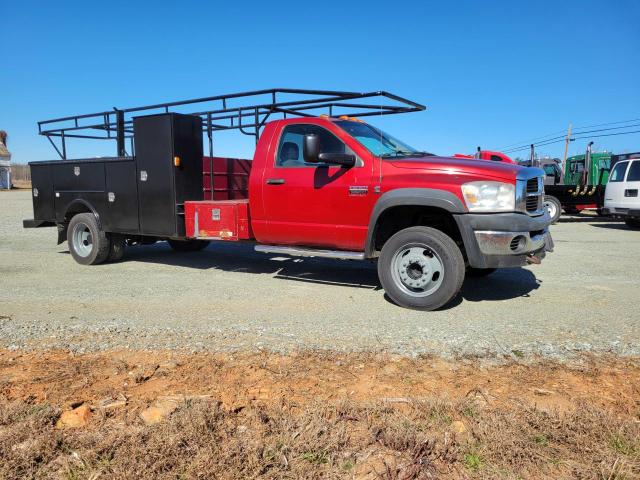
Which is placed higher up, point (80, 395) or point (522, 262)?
point (522, 262)

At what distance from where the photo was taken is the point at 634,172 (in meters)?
15.0

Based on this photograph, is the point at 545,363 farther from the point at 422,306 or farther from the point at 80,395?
the point at 80,395

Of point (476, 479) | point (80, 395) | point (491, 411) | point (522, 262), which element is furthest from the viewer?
point (522, 262)

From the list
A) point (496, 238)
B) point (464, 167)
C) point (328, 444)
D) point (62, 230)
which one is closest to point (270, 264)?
point (62, 230)

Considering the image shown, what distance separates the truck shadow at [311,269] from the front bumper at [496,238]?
82cm

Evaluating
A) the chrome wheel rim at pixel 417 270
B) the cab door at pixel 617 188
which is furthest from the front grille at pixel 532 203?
the cab door at pixel 617 188

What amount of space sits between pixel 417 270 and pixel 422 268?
79mm

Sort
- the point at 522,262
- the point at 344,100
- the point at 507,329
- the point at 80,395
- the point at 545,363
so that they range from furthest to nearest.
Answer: the point at 344,100 → the point at 522,262 → the point at 507,329 → the point at 545,363 → the point at 80,395

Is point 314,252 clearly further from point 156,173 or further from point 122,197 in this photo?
point 122,197

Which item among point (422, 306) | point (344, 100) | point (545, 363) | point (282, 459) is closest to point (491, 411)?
point (545, 363)

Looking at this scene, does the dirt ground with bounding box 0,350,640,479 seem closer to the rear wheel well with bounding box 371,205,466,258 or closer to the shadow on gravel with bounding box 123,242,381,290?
the rear wheel well with bounding box 371,205,466,258

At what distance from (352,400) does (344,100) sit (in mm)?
5269

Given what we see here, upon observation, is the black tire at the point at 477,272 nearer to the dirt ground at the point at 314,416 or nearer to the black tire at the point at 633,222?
the dirt ground at the point at 314,416

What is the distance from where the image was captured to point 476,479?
2.44 meters
